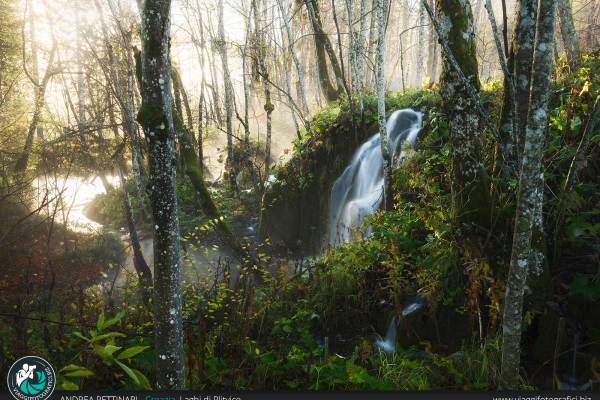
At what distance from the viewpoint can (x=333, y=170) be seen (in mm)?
11055

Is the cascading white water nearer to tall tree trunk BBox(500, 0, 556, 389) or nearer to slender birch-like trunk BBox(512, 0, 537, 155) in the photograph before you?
slender birch-like trunk BBox(512, 0, 537, 155)

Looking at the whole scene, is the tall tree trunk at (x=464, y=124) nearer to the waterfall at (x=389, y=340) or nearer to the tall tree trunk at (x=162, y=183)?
the waterfall at (x=389, y=340)

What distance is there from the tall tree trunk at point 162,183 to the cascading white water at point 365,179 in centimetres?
597

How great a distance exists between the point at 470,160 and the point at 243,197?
1169 cm

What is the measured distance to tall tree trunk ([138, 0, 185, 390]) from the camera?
2859 millimetres

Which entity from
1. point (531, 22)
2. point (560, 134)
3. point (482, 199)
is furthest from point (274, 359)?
point (560, 134)

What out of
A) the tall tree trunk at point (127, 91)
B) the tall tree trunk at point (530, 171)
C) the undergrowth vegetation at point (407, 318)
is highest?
the tall tree trunk at point (127, 91)

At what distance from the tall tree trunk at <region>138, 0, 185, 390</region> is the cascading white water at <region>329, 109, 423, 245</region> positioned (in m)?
5.97

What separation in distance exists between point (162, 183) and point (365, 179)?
727 centimetres

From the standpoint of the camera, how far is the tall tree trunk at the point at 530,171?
2930 mm

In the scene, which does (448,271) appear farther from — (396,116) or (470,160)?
(396,116)

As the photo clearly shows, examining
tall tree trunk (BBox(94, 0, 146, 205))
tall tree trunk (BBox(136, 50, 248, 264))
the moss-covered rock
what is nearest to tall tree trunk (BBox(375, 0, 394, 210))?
the moss-covered rock

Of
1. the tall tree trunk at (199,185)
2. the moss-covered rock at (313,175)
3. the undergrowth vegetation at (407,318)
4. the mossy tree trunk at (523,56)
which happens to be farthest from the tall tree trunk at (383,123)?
the mossy tree trunk at (523,56)

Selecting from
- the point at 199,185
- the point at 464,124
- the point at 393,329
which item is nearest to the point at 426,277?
the point at 393,329
